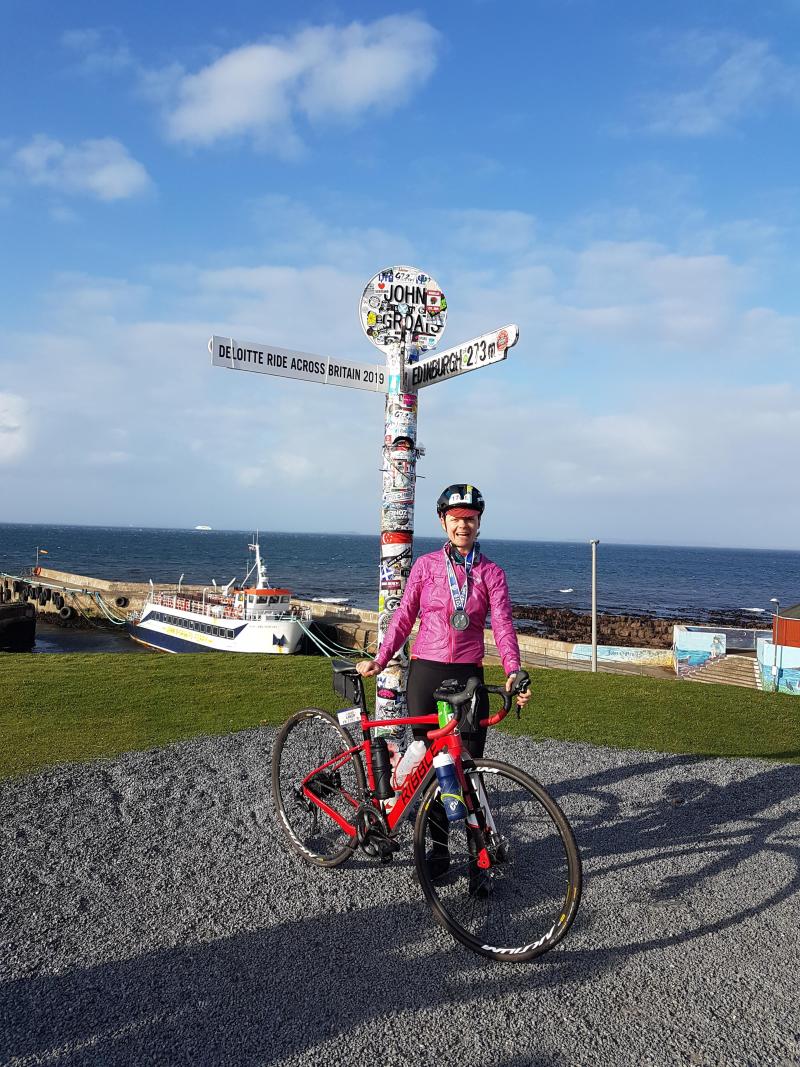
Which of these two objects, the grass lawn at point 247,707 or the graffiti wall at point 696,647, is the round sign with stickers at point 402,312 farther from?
the graffiti wall at point 696,647

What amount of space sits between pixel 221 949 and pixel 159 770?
304 centimetres

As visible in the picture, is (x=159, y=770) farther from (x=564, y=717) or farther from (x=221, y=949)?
(x=564, y=717)

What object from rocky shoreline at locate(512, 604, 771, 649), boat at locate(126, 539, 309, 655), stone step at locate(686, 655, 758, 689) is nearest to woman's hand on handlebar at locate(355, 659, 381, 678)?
stone step at locate(686, 655, 758, 689)

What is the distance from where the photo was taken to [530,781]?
3.44m

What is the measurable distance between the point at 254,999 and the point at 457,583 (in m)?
2.30

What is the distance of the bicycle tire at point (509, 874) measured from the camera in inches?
131

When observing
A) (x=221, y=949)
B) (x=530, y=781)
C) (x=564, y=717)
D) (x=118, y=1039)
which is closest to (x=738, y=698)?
(x=564, y=717)

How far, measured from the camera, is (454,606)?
4055 millimetres

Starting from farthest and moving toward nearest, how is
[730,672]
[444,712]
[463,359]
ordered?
[730,672]
[463,359]
[444,712]

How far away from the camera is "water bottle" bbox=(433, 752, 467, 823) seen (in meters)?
3.56

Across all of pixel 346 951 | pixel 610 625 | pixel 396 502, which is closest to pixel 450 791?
pixel 346 951

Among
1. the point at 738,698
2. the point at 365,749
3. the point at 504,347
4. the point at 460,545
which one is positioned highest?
the point at 504,347

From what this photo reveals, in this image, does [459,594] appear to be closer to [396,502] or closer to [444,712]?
[444,712]

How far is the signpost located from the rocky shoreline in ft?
111
